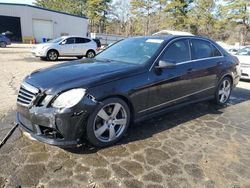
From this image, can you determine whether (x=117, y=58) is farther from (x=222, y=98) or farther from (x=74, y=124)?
(x=222, y=98)

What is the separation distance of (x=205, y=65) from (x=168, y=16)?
42443mm

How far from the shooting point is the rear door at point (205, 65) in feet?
15.6

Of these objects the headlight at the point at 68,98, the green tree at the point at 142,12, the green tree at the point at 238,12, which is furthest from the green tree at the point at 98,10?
the headlight at the point at 68,98

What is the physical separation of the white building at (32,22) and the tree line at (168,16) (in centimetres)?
1741

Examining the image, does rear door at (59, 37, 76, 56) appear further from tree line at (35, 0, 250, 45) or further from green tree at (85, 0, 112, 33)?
green tree at (85, 0, 112, 33)

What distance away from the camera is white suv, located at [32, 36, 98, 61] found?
1392 cm

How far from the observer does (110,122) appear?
352cm

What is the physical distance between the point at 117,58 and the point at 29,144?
1992 millimetres

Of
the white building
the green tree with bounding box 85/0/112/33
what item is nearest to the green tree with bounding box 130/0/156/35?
the green tree with bounding box 85/0/112/33

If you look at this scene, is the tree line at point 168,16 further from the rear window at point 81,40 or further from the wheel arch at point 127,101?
the wheel arch at point 127,101

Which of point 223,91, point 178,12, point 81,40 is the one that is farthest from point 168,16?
point 223,91

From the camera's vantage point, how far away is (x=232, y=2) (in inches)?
1387

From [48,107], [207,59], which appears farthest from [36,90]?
[207,59]

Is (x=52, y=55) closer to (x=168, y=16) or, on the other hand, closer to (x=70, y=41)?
(x=70, y=41)
